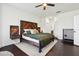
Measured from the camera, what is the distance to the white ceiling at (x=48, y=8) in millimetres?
1661

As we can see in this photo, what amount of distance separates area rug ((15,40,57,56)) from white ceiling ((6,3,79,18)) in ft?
2.26

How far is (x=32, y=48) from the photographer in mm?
1871

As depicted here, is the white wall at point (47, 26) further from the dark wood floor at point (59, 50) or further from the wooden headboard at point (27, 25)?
the dark wood floor at point (59, 50)

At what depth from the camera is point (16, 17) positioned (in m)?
1.81

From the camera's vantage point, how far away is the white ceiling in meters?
1.66

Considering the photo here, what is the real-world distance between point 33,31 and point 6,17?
0.66m

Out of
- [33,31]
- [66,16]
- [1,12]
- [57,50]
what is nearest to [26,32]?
[33,31]

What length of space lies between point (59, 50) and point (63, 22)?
64 centimetres

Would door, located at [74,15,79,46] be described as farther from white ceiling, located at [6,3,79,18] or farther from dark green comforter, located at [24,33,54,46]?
dark green comforter, located at [24,33,54,46]

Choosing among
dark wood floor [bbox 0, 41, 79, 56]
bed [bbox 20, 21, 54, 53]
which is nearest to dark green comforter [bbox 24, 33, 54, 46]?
bed [bbox 20, 21, 54, 53]

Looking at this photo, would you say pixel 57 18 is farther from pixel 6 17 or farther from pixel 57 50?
pixel 6 17

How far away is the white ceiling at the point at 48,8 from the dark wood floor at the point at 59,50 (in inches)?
28.7

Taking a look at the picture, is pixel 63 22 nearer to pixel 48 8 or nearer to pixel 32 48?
pixel 48 8

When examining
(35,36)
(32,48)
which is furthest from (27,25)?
(32,48)
